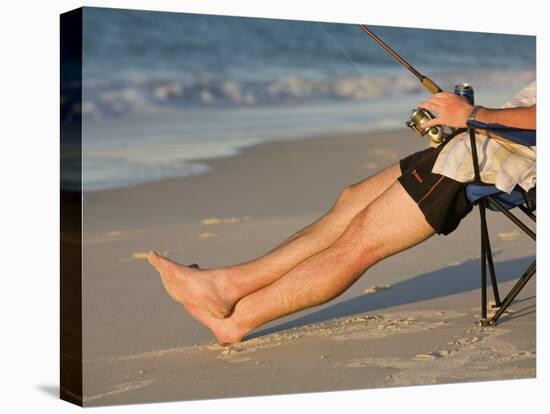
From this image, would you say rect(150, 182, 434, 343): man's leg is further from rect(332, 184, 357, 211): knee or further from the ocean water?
the ocean water

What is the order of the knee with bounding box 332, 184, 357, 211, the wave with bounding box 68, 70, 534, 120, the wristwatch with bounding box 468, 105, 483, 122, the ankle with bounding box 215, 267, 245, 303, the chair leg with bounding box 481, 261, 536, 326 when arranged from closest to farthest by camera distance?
the wave with bounding box 68, 70, 534, 120, the ankle with bounding box 215, 267, 245, 303, the wristwatch with bounding box 468, 105, 483, 122, the knee with bounding box 332, 184, 357, 211, the chair leg with bounding box 481, 261, 536, 326

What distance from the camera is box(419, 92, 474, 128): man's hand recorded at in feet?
16.9

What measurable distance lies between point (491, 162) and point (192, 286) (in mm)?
1267

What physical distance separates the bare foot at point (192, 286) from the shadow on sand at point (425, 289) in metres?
0.36

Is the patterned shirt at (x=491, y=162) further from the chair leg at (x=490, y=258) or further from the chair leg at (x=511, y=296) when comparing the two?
the chair leg at (x=511, y=296)

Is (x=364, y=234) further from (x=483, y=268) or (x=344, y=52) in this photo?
(x=344, y=52)

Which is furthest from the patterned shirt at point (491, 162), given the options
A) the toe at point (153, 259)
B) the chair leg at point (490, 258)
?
the toe at point (153, 259)

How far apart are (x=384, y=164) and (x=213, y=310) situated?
0.95 m

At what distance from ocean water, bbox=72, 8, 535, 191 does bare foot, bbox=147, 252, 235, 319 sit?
33 centimetres

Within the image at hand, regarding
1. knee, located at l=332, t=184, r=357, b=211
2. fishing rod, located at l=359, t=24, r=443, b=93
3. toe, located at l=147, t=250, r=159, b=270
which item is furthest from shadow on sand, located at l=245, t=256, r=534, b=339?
fishing rod, located at l=359, t=24, r=443, b=93

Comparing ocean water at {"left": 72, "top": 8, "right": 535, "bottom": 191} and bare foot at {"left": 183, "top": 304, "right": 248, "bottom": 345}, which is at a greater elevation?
ocean water at {"left": 72, "top": 8, "right": 535, "bottom": 191}

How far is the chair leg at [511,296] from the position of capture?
17.7ft

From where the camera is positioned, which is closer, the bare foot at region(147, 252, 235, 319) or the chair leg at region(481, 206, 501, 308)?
the bare foot at region(147, 252, 235, 319)

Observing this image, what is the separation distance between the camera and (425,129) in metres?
5.28
